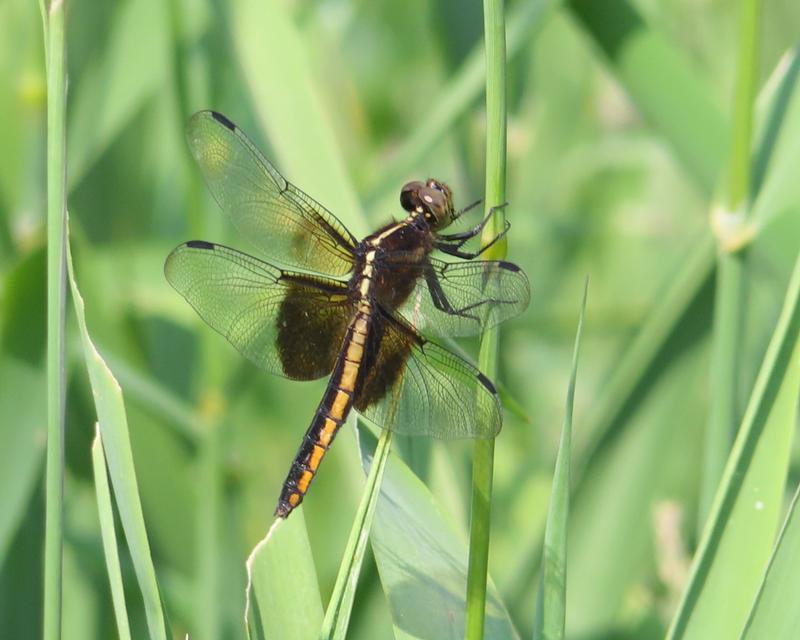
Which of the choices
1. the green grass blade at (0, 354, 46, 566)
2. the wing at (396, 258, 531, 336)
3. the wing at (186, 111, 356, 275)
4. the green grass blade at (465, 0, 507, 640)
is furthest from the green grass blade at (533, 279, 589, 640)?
the green grass blade at (0, 354, 46, 566)

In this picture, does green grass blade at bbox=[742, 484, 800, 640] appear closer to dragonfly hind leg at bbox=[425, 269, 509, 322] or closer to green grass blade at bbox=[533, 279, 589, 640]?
green grass blade at bbox=[533, 279, 589, 640]

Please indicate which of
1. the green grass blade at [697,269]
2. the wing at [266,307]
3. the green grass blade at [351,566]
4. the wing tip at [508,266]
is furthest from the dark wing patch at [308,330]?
the green grass blade at [351,566]

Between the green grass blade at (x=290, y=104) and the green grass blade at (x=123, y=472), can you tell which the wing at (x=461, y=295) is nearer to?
the green grass blade at (x=290, y=104)

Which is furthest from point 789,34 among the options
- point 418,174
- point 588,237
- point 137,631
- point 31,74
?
point 137,631

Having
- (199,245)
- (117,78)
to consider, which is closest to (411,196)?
(199,245)

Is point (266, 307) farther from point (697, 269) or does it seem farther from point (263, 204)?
point (697, 269)

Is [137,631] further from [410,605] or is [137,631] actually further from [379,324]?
[410,605]

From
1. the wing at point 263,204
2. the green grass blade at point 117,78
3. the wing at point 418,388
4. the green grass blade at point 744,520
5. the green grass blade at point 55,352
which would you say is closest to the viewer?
the green grass blade at point 55,352
